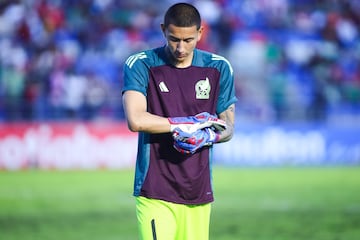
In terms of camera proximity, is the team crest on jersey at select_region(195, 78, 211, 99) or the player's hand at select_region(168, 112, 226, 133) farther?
the team crest on jersey at select_region(195, 78, 211, 99)

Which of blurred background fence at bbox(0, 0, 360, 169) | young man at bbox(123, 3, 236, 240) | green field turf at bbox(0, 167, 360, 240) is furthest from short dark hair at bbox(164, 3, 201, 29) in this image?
blurred background fence at bbox(0, 0, 360, 169)

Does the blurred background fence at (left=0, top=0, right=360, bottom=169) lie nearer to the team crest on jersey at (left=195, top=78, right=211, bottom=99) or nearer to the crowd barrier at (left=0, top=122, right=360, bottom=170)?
the crowd barrier at (left=0, top=122, right=360, bottom=170)

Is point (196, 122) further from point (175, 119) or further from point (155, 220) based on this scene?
point (155, 220)

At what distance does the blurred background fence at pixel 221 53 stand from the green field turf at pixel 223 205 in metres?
0.97

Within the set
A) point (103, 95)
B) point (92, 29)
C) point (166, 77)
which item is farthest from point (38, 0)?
point (166, 77)

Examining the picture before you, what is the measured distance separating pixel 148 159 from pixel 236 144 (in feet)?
49.5

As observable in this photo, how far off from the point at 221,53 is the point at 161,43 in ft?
5.51

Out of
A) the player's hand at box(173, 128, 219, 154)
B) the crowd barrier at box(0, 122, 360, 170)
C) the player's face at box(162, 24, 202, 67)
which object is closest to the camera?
the player's hand at box(173, 128, 219, 154)

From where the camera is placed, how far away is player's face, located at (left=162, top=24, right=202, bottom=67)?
5309 mm

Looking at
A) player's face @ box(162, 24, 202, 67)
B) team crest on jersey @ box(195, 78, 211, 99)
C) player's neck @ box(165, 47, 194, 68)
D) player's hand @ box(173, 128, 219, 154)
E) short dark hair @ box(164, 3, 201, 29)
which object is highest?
short dark hair @ box(164, 3, 201, 29)

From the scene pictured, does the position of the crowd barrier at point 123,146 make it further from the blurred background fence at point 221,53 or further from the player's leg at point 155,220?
the player's leg at point 155,220

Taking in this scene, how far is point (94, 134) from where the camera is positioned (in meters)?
19.8

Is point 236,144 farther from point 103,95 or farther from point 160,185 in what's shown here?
point 160,185

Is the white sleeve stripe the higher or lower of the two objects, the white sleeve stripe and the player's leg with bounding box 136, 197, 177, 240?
the higher
